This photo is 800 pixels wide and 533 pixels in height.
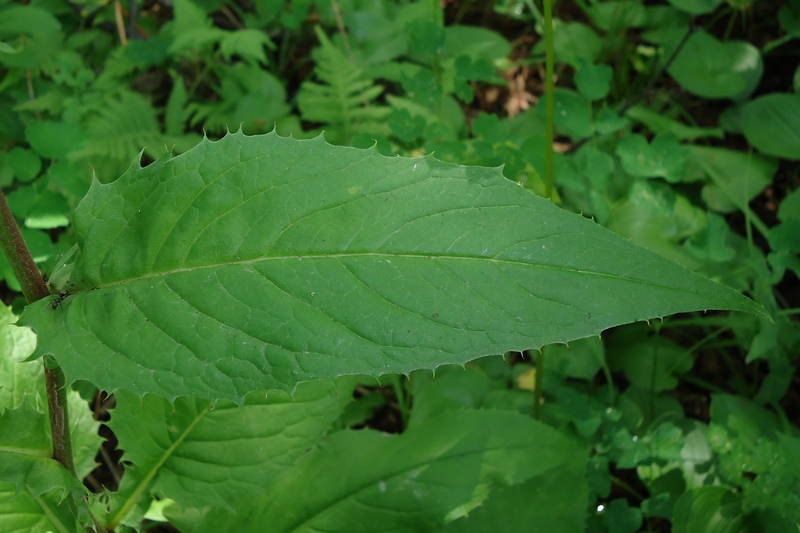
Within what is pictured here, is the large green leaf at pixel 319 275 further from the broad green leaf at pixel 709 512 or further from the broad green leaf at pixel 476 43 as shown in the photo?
the broad green leaf at pixel 476 43

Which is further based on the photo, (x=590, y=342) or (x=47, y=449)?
(x=590, y=342)

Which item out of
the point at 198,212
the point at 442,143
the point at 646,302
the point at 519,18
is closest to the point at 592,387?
the point at 442,143

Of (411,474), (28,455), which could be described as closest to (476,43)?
(411,474)

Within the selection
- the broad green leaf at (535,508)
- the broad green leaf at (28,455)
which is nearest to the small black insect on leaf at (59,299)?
the broad green leaf at (28,455)

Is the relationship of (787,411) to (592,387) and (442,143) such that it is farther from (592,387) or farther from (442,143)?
(442,143)

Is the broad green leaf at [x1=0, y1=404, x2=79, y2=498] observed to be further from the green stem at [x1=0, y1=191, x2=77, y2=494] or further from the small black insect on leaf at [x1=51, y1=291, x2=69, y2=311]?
the small black insect on leaf at [x1=51, y1=291, x2=69, y2=311]

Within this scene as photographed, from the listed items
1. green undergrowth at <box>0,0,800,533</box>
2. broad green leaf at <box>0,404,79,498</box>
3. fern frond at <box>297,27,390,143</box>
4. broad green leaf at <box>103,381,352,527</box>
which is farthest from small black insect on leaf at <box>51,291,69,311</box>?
fern frond at <box>297,27,390,143</box>

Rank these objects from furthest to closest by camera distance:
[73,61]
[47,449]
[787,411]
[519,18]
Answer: [519,18]
[73,61]
[787,411]
[47,449]
